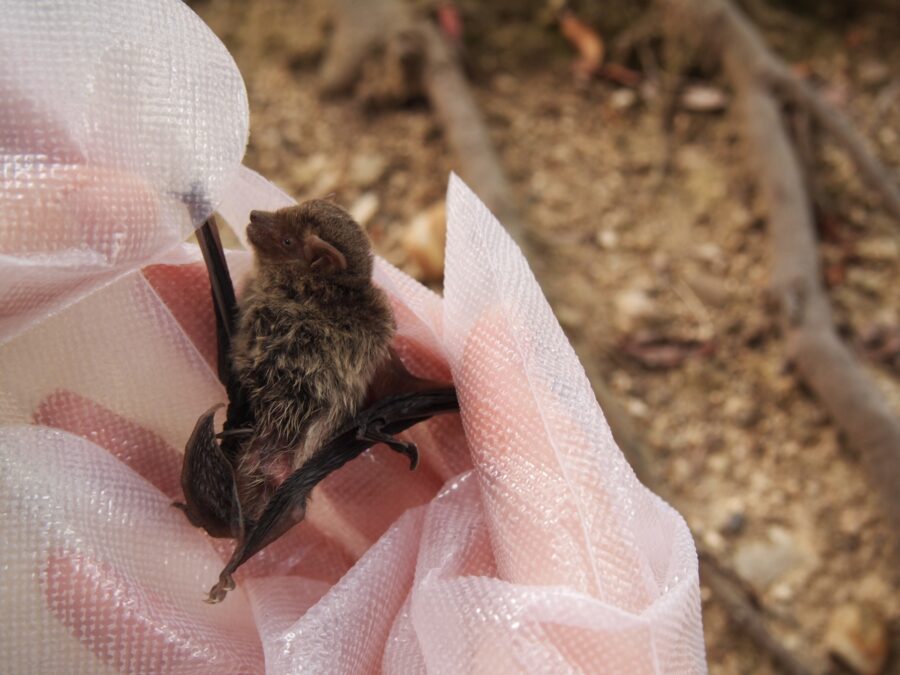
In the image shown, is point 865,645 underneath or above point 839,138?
underneath

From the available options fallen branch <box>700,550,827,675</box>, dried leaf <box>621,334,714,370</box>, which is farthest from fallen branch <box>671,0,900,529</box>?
fallen branch <box>700,550,827,675</box>

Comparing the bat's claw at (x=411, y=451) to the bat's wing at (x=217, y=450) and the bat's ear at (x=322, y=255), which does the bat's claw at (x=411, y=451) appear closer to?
the bat's wing at (x=217, y=450)

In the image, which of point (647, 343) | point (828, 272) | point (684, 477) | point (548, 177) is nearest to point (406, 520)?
point (684, 477)

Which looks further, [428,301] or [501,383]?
[428,301]

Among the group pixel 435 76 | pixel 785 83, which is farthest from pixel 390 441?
pixel 785 83

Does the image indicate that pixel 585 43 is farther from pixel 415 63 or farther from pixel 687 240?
pixel 687 240

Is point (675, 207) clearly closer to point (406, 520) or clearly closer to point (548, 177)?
point (548, 177)
